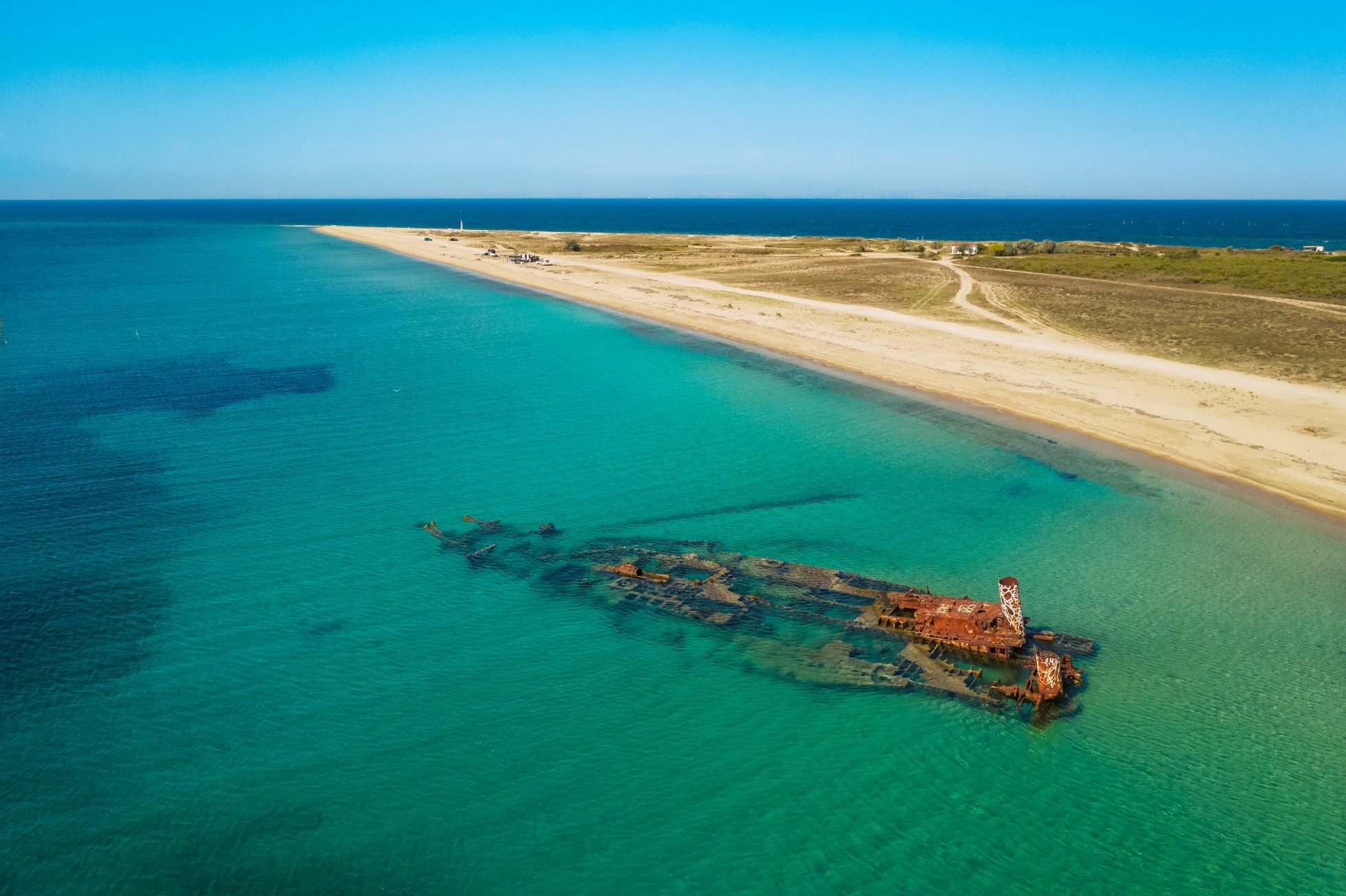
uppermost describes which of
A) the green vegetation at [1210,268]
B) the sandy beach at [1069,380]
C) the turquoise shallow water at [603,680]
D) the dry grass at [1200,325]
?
the green vegetation at [1210,268]

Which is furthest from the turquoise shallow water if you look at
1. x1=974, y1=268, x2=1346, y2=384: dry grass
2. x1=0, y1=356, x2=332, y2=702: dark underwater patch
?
x1=974, y1=268, x2=1346, y2=384: dry grass

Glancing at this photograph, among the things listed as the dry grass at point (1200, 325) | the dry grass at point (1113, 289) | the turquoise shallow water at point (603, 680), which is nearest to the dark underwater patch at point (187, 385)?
the turquoise shallow water at point (603, 680)

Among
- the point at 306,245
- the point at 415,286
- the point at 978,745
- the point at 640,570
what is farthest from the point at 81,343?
the point at 306,245

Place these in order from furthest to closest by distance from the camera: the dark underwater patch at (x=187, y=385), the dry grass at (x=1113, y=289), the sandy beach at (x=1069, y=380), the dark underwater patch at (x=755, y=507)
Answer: the dry grass at (x=1113, y=289), the dark underwater patch at (x=187, y=385), the sandy beach at (x=1069, y=380), the dark underwater patch at (x=755, y=507)

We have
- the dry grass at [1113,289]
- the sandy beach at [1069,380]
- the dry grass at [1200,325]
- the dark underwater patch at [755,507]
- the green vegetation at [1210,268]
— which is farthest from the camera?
the green vegetation at [1210,268]

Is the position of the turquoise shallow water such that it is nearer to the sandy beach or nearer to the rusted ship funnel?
the rusted ship funnel

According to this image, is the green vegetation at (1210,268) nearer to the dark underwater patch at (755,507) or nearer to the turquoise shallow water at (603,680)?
the turquoise shallow water at (603,680)

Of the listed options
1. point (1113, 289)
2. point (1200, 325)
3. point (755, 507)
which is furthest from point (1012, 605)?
point (1113, 289)

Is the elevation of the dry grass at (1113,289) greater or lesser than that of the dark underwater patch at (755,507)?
greater
